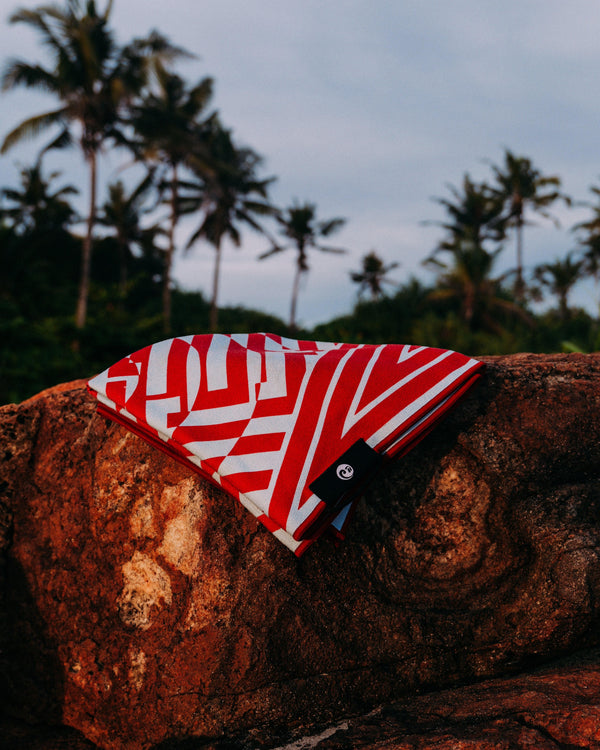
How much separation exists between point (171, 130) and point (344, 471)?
68.0 ft

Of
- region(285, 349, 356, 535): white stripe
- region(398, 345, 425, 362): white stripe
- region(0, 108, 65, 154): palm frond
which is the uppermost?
region(0, 108, 65, 154): palm frond

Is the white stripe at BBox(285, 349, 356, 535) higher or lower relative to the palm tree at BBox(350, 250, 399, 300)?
lower

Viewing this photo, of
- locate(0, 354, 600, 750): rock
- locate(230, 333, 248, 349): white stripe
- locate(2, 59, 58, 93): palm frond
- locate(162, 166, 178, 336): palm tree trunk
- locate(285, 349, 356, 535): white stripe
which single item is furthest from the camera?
locate(162, 166, 178, 336): palm tree trunk

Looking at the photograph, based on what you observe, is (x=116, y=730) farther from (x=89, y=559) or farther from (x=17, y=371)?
(x=17, y=371)

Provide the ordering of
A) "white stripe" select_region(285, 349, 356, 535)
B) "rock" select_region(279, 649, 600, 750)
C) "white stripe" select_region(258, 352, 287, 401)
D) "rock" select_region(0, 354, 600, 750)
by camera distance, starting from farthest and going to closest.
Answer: "white stripe" select_region(258, 352, 287, 401) → "rock" select_region(0, 354, 600, 750) → "white stripe" select_region(285, 349, 356, 535) → "rock" select_region(279, 649, 600, 750)

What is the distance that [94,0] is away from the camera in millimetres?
18125

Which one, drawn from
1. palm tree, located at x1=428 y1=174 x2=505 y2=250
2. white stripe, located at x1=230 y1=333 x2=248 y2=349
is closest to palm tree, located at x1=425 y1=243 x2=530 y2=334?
palm tree, located at x1=428 y1=174 x2=505 y2=250

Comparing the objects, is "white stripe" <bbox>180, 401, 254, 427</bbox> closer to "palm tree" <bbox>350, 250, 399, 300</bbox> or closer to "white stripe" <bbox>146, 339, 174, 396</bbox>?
"white stripe" <bbox>146, 339, 174, 396</bbox>

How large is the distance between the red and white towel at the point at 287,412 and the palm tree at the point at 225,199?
2306 cm

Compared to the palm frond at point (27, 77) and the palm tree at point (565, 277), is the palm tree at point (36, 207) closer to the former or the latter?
the palm frond at point (27, 77)

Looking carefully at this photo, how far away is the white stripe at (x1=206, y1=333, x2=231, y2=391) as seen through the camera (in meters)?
1.78

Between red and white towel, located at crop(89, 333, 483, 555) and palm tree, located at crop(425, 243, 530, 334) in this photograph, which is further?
palm tree, located at crop(425, 243, 530, 334)

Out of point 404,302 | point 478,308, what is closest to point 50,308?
point 404,302

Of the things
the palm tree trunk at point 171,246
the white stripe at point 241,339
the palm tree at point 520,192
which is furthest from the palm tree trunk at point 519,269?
the white stripe at point 241,339
